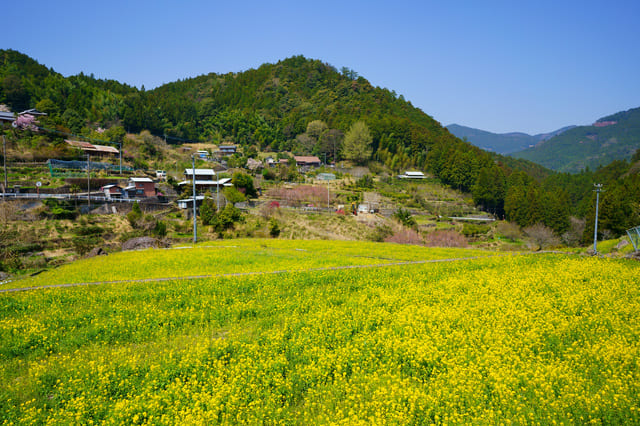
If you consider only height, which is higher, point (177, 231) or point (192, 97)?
point (192, 97)

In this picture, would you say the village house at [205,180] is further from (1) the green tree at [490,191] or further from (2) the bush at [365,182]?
(1) the green tree at [490,191]

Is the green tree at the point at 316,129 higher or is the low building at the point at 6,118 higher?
the green tree at the point at 316,129

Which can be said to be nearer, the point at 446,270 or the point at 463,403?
the point at 463,403

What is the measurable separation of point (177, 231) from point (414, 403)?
3974 centimetres

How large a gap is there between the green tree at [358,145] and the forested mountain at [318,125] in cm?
55

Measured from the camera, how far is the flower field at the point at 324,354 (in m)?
6.47

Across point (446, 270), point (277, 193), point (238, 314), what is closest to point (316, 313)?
point (238, 314)

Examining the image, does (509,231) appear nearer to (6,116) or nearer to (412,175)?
(412,175)

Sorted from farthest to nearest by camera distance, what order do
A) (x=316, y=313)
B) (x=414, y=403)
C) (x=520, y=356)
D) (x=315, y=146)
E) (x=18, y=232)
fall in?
(x=315, y=146) → (x=18, y=232) → (x=316, y=313) → (x=520, y=356) → (x=414, y=403)

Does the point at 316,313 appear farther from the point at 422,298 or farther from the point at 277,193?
the point at 277,193

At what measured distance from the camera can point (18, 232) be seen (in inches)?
1400

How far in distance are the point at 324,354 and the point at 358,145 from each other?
8285 cm

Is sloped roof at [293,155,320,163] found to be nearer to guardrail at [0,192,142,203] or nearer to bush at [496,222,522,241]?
guardrail at [0,192,142,203]

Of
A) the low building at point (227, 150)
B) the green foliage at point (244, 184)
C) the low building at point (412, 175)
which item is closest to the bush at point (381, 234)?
the green foliage at point (244, 184)
